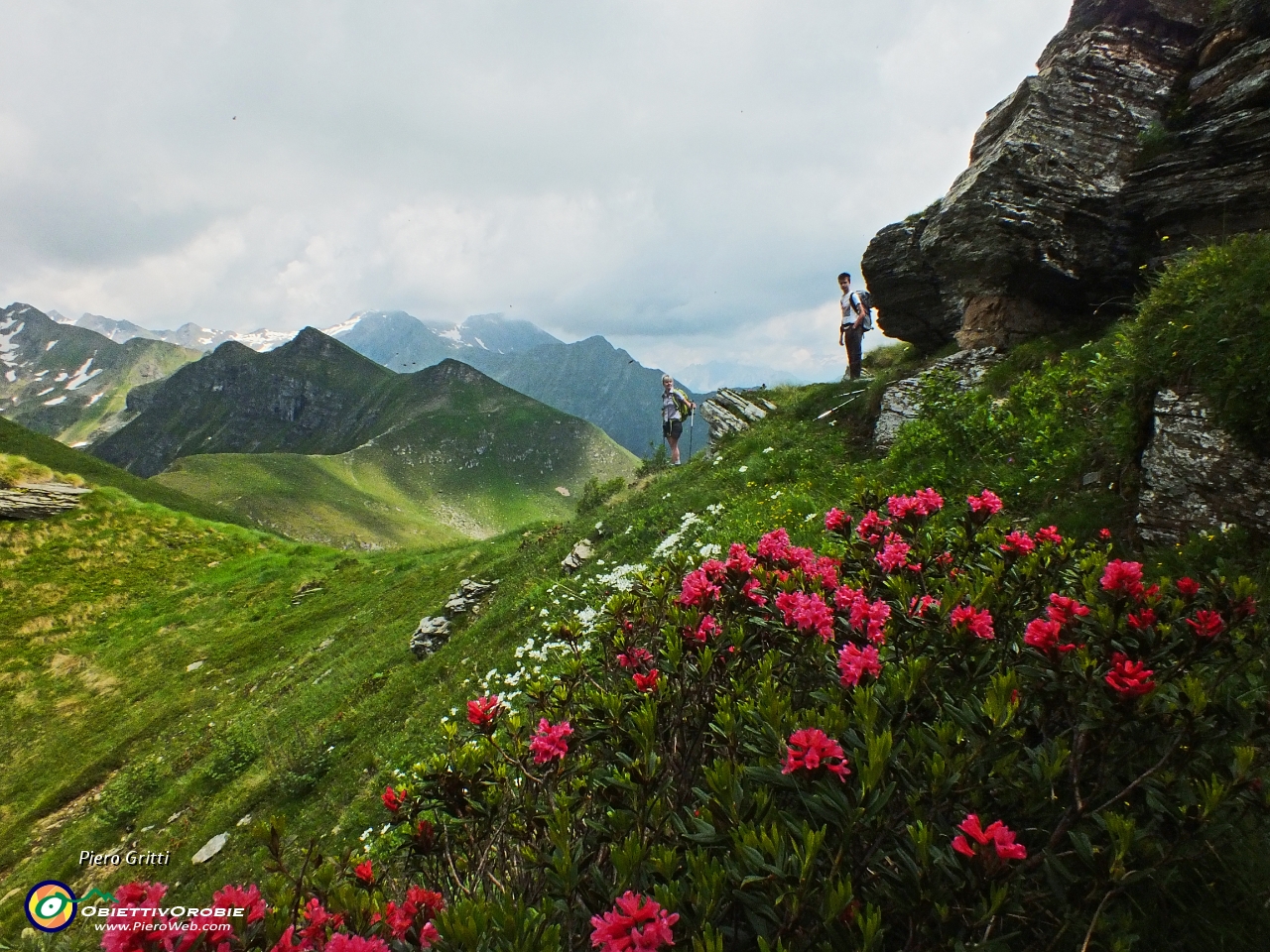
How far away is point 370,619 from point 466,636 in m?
8.17

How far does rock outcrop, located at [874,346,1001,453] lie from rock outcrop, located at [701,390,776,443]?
7.56 m

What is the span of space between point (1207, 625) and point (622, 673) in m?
3.16

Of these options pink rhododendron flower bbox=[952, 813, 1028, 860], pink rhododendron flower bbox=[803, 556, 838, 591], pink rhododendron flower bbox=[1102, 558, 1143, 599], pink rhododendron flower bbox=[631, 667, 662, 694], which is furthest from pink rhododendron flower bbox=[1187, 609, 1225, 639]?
pink rhododendron flower bbox=[631, 667, 662, 694]

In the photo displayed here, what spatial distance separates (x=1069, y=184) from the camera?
434 inches

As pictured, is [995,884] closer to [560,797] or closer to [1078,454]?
[560,797]

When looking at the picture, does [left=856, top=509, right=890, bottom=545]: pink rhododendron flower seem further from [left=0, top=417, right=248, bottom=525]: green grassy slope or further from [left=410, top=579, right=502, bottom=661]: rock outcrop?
[left=0, top=417, right=248, bottom=525]: green grassy slope

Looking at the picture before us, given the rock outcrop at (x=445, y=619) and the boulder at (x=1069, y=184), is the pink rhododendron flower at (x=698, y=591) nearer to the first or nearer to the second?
the rock outcrop at (x=445, y=619)

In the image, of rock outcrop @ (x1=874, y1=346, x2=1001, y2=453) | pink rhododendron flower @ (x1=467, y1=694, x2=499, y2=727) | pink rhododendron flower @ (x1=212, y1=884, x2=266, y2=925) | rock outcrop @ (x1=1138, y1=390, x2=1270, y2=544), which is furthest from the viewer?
rock outcrop @ (x1=874, y1=346, x2=1001, y2=453)

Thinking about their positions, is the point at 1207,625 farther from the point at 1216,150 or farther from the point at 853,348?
the point at 853,348

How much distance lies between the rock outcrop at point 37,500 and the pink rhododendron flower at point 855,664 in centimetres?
4494

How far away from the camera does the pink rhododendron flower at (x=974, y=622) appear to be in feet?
9.01

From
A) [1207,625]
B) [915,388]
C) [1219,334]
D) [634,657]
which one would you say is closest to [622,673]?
[634,657]

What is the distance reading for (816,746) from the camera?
2.07 metres

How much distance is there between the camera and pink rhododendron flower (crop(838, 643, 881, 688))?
104 inches
